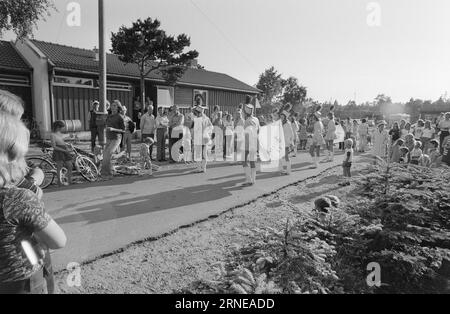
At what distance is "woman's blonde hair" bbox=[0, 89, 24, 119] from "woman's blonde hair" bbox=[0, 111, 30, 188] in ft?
0.07

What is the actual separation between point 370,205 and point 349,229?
2.07 feet

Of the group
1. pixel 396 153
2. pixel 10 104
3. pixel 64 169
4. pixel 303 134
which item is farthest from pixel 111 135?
pixel 303 134

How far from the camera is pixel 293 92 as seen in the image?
1852 inches

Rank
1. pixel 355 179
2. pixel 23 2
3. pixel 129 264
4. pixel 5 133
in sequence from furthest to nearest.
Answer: pixel 23 2 < pixel 355 179 < pixel 129 264 < pixel 5 133

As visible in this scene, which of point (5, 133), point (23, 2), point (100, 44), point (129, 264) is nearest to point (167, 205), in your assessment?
point (129, 264)

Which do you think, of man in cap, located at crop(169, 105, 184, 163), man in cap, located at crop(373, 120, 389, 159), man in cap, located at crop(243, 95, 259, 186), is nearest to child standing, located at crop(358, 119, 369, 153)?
man in cap, located at crop(373, 120, 389, 159)

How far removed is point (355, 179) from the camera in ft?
15.6

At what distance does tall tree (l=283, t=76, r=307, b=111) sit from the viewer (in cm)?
4682

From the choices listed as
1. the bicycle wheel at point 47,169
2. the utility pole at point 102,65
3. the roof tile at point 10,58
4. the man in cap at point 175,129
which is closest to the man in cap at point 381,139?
the man in cap at point 175,129

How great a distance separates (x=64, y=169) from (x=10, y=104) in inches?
259

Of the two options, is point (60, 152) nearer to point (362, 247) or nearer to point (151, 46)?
point (362, 247)
